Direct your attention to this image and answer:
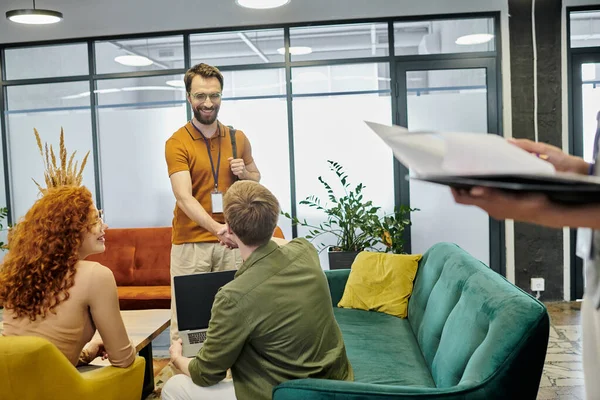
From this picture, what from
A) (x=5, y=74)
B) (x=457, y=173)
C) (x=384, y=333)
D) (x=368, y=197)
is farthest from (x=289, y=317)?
(x=5, y=74)

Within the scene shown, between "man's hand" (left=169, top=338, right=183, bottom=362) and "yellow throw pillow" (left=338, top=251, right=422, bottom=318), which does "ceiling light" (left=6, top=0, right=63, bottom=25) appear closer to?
"yellow throw pillow" (left=338, top=251, right=422, bottom=318)

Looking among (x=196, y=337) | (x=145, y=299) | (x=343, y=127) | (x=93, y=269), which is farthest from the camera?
(x=343, y=127)

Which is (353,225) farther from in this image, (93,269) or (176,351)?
(93,269)

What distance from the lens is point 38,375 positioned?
182 centimetres

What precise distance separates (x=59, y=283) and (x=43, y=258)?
0.33ft

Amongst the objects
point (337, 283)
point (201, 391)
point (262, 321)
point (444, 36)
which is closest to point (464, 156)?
point (262, 321)

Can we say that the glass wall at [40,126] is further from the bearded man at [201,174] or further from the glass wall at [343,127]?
the bearded man at [201,174]

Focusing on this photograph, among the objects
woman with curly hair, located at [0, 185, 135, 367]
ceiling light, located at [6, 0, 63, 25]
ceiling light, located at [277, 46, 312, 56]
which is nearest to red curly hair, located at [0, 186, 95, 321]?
woman with curly hair, located at [0, 185, 135, 367]

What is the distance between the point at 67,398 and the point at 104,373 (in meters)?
0.22

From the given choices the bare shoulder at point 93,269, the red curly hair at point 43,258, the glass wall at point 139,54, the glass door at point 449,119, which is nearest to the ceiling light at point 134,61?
the glass wall at point 139,54

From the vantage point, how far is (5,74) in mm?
5977

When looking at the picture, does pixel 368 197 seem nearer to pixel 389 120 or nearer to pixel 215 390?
pixel 389 120

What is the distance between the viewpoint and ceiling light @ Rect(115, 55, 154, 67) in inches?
227

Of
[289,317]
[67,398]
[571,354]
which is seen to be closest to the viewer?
[289,317]
